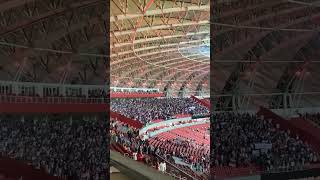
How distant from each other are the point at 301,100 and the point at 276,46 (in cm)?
86

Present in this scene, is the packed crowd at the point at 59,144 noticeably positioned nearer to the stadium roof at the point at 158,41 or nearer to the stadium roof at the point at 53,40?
the stadium roof at the point at 53,40

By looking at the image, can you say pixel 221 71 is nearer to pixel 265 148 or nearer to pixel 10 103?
pixel 265 148

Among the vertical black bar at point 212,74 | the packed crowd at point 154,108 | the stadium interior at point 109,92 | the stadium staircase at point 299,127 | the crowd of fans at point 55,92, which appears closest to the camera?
the crowd of fans at point 55,92

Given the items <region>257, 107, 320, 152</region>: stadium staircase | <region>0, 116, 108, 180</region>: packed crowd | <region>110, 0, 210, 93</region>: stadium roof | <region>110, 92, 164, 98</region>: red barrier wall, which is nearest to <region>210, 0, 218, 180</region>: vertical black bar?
<region>257, 107, 320, 152</region>: stadium staircase

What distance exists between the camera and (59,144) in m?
3.93

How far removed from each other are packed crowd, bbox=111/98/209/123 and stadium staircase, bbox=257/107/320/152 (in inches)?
411

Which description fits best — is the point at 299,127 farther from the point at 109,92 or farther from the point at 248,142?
the point at 109,92

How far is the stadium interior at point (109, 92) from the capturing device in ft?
11.9

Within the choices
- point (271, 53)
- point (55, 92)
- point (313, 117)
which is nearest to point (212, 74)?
point (271, 53)

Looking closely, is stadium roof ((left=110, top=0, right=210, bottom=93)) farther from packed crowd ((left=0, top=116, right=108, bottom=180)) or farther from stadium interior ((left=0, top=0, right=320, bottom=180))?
packed crowd ((left=0, top=116, right=108, bottom=180))

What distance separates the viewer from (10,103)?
351 centimetres

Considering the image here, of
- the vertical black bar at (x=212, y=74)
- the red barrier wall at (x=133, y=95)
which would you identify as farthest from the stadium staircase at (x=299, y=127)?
the red barrier wall at (x=133, y=95)

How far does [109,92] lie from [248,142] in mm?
2441

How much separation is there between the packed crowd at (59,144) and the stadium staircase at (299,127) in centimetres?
260
